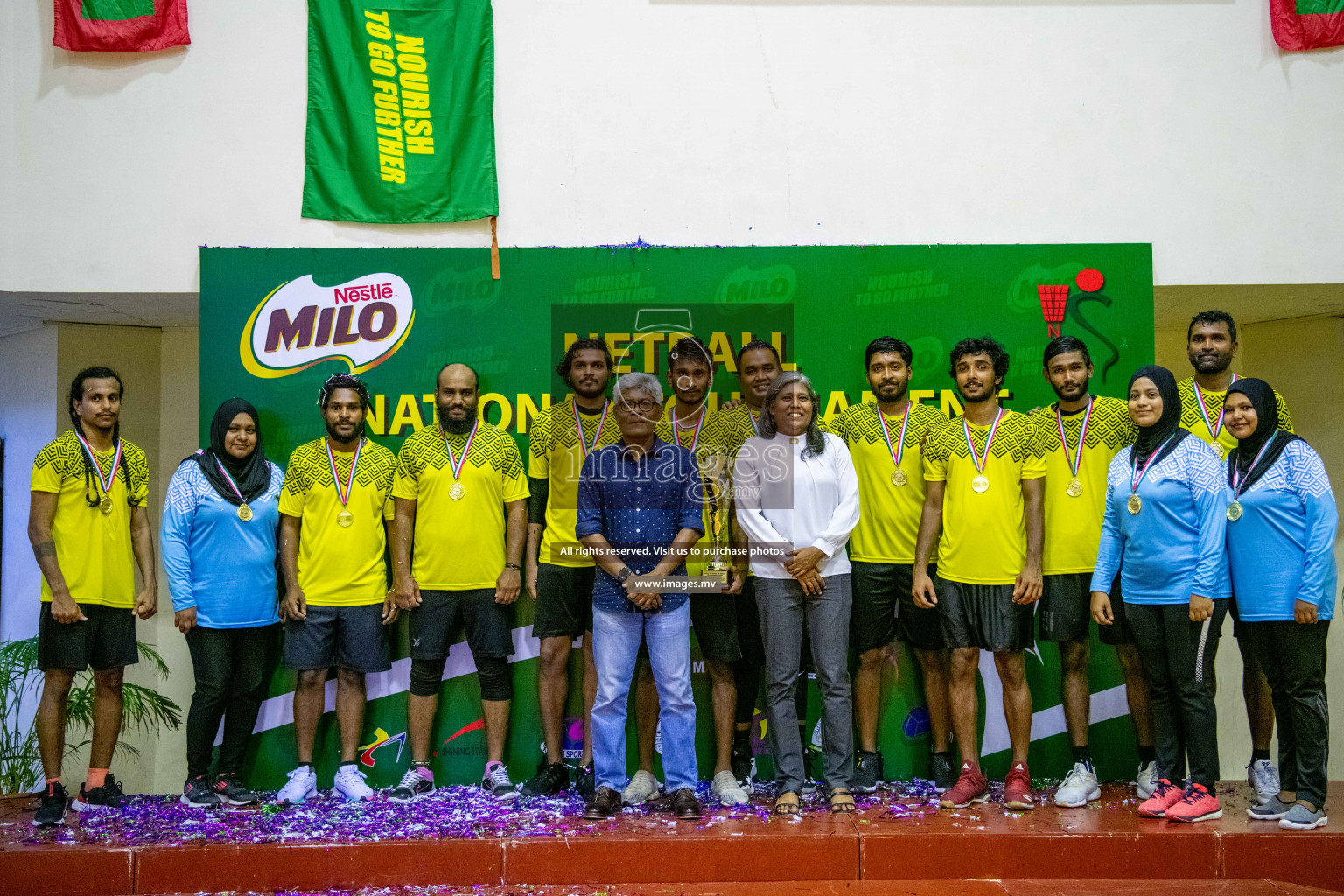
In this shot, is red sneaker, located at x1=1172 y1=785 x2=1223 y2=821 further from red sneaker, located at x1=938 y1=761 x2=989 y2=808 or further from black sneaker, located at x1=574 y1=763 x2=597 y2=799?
black sneaker, located at x1=574 y1=763 x2=597 y2=799

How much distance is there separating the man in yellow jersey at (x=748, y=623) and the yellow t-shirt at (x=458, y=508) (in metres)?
1.12

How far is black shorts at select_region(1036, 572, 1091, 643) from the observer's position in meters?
4.27

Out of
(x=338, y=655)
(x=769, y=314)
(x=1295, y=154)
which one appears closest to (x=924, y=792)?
(x=769, y=314)

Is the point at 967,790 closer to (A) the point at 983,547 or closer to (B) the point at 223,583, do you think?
(A) the point at 983,547

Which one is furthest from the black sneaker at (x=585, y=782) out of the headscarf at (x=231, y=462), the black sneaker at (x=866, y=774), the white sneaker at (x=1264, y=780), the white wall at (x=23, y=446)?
the white wall at (x=23, y=446)

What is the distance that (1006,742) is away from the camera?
186 inches

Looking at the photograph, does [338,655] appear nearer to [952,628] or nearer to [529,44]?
[952,628]

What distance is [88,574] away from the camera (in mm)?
4316

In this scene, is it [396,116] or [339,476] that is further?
[396,116]

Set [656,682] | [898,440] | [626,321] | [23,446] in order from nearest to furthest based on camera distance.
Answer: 1. [656,682]
2. [898,440]
3. [626,321]
4. [23,446]

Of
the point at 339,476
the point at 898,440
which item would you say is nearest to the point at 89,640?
the point at 339,476

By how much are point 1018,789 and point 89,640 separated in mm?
4192

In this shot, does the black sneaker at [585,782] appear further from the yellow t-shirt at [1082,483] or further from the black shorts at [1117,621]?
the black shorts at [1117,621]

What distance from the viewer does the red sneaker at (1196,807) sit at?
3.89 metres
